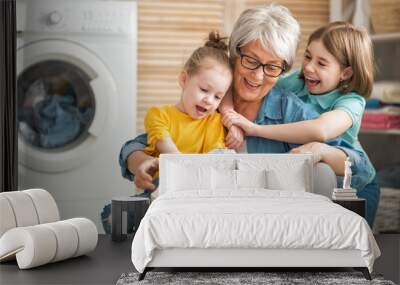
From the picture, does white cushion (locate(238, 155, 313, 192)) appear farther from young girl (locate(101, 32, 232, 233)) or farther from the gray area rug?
the gray area rug

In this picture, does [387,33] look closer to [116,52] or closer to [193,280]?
[116,52]

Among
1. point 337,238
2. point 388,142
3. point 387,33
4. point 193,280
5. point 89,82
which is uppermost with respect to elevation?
point 387,33

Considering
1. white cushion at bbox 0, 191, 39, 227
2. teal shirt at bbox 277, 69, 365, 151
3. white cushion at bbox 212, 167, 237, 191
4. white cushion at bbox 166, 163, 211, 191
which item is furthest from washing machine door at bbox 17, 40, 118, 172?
teal shirt at bbox 277, 69, 365, 151

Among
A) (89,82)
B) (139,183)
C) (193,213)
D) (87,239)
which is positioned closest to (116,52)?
(89,82)

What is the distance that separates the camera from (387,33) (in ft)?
18.1

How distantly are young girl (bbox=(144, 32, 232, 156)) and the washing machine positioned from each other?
28 cm

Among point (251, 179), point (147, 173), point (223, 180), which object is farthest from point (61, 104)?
point (251, 179)

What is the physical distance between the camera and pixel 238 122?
5281mm

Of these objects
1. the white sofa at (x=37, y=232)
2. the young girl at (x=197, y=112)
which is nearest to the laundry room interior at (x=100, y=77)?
the young girl at (x=197, y=112)

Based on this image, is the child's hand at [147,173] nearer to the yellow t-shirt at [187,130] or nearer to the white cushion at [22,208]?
the yellow t-shirt at [187,130]

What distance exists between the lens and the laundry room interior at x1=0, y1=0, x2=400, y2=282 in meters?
5.38

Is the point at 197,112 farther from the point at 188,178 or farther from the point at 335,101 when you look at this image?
the point at 335,101

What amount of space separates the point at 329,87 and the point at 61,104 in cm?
204

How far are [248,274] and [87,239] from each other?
1.12 m
